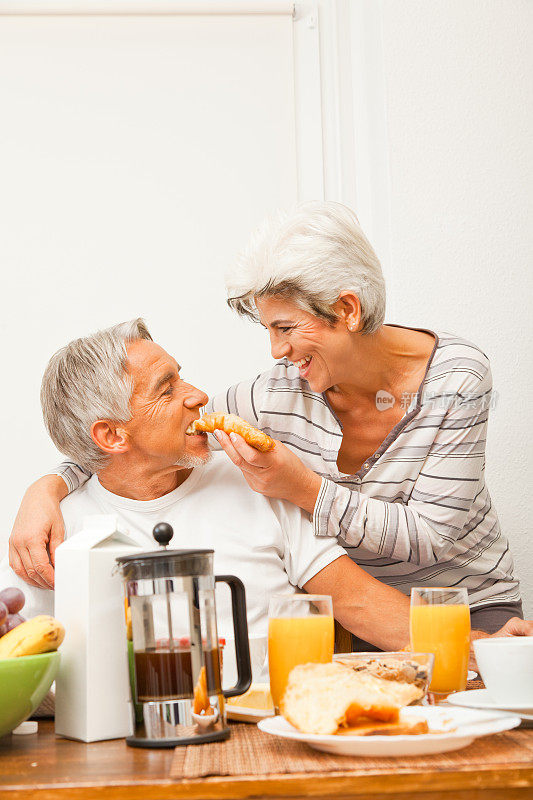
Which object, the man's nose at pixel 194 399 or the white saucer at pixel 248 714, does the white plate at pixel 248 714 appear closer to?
the white saucer at pixel 248 714

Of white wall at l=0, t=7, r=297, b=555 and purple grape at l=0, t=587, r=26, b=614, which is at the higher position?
white wall at l=0, t=7, r=297, b=555

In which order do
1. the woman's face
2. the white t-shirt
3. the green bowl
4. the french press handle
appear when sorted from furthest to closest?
1. the woman's face
2. the white t-shirt
3. the french press handle
4. the green bowl

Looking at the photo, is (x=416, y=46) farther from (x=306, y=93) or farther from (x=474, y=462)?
(x=474, y=462)

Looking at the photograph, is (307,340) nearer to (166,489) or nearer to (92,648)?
(166,489)

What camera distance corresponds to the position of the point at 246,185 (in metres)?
2.75

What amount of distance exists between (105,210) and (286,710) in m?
2.15

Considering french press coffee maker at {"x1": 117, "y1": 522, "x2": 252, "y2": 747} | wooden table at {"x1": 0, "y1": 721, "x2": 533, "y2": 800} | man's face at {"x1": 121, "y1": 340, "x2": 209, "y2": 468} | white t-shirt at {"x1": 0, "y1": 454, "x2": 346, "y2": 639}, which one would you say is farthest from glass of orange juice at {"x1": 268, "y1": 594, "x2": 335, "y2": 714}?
man's face at {"x1": 121, "y1": 340, "x2": 209, "y2": 468}

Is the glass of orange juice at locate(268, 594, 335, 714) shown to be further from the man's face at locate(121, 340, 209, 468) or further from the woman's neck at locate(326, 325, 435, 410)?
the woman's neck at locate(326, 325, 435, 410)

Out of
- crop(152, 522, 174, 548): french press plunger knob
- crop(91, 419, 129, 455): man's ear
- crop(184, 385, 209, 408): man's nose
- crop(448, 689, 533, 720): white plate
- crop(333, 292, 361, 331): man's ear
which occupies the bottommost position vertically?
crop(448, 689, 533, 720): white plate

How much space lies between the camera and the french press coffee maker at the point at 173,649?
93 cm

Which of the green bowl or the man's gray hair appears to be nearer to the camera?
the green bowl

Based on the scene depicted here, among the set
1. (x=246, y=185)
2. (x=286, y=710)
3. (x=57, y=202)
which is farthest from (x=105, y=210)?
(x=286, y=710)

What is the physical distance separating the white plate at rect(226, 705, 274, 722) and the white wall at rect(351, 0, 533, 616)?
172cm

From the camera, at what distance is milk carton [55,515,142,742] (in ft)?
3.24
